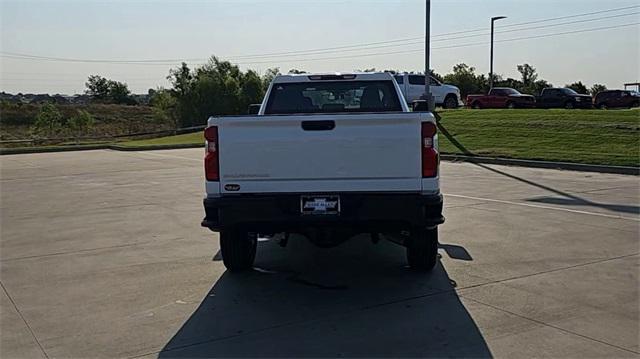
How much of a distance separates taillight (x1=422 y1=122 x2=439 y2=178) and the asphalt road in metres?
1.13

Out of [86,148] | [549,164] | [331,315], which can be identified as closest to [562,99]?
[549,164]

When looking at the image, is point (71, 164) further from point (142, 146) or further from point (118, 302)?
point (118, 302)

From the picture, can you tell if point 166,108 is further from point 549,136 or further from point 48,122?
point 549,136

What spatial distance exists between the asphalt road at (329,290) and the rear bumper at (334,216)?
683 mm

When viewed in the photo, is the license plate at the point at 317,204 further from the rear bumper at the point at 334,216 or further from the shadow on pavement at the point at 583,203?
the shadow on pavement at the point at 583,203

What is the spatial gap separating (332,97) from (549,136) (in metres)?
16.7

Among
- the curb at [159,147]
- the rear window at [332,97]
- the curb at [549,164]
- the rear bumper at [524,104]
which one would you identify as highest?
the rear window at [332,97]

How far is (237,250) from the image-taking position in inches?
265

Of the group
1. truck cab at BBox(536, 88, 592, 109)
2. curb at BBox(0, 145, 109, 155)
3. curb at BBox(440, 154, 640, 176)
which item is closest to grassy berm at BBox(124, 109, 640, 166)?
curb at BBox(440, 154, 640, 176)

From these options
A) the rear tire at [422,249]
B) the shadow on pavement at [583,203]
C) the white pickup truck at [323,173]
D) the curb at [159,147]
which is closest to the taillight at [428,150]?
the white pickup truck at [323,173]

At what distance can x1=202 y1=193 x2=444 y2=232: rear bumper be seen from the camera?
18.3ft

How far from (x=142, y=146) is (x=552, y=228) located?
90.8 feet

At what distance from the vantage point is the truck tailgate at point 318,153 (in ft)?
18.5

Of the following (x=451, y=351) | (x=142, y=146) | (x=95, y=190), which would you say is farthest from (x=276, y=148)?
(x=142, y=146)
